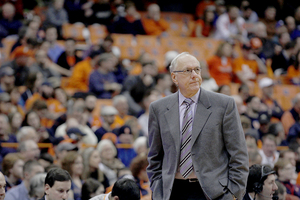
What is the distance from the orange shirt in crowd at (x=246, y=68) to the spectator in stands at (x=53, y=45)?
3.79 metres

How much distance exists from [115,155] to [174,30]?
6332mm

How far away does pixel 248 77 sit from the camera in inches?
423

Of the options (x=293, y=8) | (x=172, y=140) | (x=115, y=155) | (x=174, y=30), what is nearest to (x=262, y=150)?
(x=115, y=155)

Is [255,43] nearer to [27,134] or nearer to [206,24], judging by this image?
[206,24]

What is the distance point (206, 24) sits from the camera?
12.3m

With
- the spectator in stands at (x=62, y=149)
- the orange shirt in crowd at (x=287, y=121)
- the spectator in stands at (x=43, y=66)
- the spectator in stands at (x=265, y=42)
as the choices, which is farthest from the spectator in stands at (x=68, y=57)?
the spectator in stands at (x=265, y=42)

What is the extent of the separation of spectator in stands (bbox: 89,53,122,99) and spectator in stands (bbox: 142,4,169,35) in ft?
8.84

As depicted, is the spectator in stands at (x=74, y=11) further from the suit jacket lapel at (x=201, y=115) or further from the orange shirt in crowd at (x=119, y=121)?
the suit jacket lapel at (x=201, y=115)

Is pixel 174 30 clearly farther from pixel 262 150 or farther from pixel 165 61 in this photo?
pixel 262 150

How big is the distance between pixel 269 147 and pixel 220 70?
3491mm

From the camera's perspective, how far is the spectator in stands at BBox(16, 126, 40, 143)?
6.80m

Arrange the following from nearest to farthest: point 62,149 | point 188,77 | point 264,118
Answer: point 188,77 → point 62,149 → point 264,118

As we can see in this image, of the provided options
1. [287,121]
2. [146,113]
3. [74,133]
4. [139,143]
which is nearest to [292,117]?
[287,121]

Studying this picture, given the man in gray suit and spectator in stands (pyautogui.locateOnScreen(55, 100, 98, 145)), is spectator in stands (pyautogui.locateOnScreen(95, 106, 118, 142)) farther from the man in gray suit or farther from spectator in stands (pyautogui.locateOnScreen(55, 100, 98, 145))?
the man in gray suit
